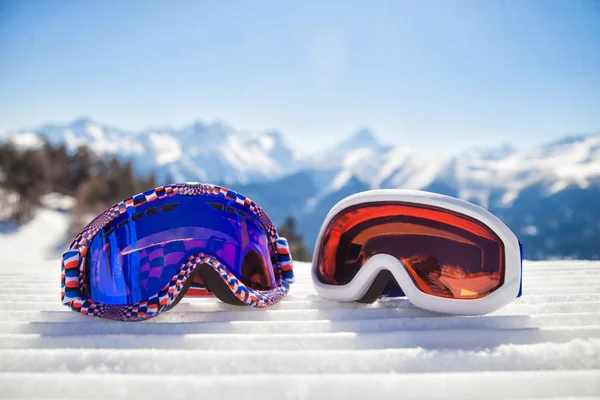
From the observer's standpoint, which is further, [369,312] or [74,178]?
[74,178]

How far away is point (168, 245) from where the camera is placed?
1650 mm

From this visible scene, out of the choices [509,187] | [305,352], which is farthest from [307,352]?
[509,187]

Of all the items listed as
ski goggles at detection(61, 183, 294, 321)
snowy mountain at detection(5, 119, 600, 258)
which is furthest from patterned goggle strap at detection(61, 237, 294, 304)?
snowy mountain at detection(5, 119, 600, 258)

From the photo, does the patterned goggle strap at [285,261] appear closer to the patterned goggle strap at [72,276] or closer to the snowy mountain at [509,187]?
the patterned goggle strap at [72,276]

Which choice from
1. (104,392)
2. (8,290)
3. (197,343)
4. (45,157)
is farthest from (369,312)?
(45,157)

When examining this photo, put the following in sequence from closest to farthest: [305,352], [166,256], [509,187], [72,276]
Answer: [305,352] → [72,276] → [166,256] → [509,187]

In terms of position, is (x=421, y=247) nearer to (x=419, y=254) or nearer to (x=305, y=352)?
(x=419, y=254)

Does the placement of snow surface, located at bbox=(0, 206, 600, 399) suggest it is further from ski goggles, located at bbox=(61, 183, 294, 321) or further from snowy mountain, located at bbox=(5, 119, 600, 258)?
snowy mountain, located at bbox=(5, 119, 600, 258)

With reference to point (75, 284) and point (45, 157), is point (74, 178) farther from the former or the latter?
point (75, 284)

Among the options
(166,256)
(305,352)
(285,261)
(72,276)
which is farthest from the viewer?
(285,261)

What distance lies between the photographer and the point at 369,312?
150 centimetres

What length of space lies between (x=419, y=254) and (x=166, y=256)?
97cm

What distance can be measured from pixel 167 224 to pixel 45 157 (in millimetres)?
43581

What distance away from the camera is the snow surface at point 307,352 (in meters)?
0.91
